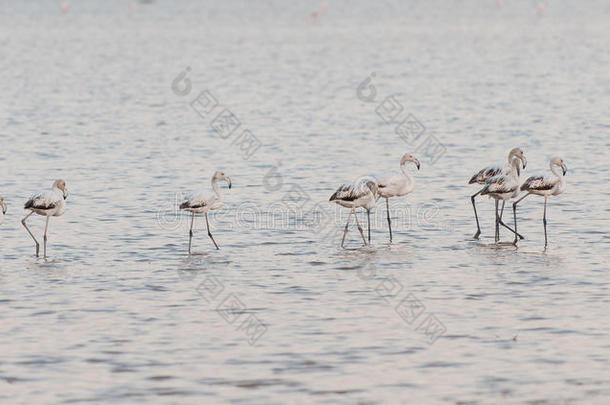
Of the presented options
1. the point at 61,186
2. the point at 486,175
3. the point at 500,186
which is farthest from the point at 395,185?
the point at 61,186

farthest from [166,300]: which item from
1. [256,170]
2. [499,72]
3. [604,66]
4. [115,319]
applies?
[604,66]

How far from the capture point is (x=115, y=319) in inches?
593

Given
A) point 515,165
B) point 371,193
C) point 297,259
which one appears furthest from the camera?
point 515,165

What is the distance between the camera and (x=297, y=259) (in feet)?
62.0

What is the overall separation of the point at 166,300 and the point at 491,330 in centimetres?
449

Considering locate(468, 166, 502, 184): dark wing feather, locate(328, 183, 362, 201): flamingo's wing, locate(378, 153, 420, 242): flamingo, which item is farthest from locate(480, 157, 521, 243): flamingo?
locate(328, 183, 362, 201): flamingo's wing

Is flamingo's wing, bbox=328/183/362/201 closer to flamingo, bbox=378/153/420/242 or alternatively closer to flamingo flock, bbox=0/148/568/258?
flamingo flock, bbox=0/148/568/258

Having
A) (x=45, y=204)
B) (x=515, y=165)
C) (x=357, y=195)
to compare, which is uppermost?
(x=515, y=165)

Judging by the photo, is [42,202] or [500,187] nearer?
[42,202]

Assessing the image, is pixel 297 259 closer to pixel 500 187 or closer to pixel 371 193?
pixel 371 193

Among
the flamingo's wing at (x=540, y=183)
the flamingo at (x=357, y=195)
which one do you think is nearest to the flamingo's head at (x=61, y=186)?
the flamingo at (x=357, y=195)

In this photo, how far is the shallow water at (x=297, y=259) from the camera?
12773mm

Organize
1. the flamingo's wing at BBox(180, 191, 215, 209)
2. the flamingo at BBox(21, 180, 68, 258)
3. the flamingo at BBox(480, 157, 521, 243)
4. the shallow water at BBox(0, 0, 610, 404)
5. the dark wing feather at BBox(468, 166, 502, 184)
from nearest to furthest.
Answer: the shallow water at BBox(0, 0, 610, 404) < the flamingo at BBox(21, 180, 68, 258) < the flamingo's wing at BBox(180, 191, 215, 209) < the flamingo at BBox(480, 157, 521, 243) < the dark wing feather at BBox(468, 166, 502, 184)

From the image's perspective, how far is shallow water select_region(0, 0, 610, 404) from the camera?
12.8 m
